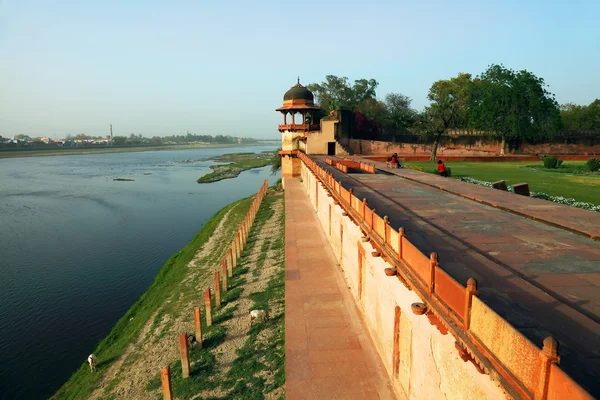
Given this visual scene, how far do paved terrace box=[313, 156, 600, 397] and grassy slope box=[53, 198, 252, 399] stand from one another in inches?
414

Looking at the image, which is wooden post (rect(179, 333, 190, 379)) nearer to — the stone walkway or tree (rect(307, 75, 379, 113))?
the stone walkway

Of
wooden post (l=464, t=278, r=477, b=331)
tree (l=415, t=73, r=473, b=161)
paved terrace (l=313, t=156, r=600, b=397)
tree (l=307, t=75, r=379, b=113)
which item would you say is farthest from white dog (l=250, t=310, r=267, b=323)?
tree (l=307, t=75, r=379, b=113)

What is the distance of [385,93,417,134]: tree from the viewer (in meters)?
59.1

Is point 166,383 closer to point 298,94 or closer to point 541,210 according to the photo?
point 541,210

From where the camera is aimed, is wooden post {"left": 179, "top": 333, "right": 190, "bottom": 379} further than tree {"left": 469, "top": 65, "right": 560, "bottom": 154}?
No

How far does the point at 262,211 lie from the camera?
106 ft

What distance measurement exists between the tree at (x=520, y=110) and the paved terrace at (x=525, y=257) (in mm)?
36487

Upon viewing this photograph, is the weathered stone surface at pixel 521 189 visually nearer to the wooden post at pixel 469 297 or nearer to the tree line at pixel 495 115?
the wooden post at pixel 469 297

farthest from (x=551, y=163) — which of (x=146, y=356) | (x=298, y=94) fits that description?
(x=146, y=356)

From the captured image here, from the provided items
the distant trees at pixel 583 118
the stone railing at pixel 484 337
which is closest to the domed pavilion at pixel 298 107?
the stone railing at pixel 484 337

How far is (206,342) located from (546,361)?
36.6 feet

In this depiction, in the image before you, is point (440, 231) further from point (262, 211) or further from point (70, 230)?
point (70, 230)

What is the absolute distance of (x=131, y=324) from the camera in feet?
53.9

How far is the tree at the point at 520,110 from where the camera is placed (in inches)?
1829
